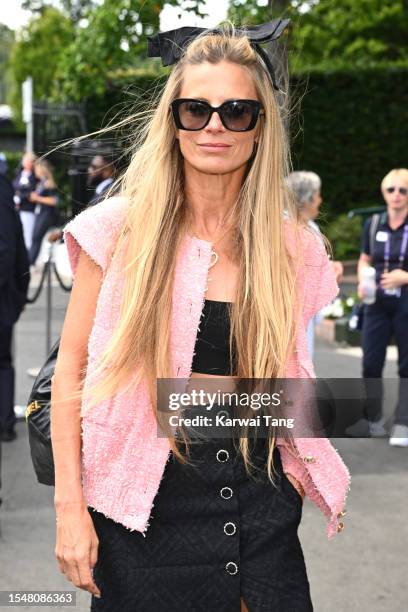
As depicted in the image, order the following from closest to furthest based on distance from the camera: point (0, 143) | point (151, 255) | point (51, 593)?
point (151, 255) < point (51, 593) < point (0, 143)

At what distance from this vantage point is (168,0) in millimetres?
6648

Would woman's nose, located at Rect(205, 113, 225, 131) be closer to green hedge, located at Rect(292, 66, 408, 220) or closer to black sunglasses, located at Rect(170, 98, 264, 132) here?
black sunglasses, located at Rect(170, 98, 264, 132)

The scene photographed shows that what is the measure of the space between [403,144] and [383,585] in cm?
1584

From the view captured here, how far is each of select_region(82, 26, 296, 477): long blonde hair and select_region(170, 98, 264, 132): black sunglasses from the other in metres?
0.06

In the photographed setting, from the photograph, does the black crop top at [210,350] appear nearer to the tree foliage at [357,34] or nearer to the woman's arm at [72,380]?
the woman's arm at [72,380]

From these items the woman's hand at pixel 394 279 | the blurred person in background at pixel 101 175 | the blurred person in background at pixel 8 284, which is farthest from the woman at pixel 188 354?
the blurred person in background at pixel 101 175

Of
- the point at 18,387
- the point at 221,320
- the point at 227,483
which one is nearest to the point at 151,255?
the point at 221,320

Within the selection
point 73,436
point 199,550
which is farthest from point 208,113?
point 199,550

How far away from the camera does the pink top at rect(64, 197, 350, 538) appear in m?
2.08

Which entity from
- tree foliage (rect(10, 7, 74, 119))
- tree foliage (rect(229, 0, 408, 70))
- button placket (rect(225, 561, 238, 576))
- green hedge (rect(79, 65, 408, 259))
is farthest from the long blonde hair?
tree foliage (rect(10, 7, 74, 119))

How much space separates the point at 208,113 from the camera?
86.1 inches

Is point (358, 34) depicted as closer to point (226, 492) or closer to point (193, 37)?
point (193, 37)

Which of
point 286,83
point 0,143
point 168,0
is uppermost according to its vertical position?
point 168,0

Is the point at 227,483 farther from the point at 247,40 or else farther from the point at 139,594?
the point at 247,40
